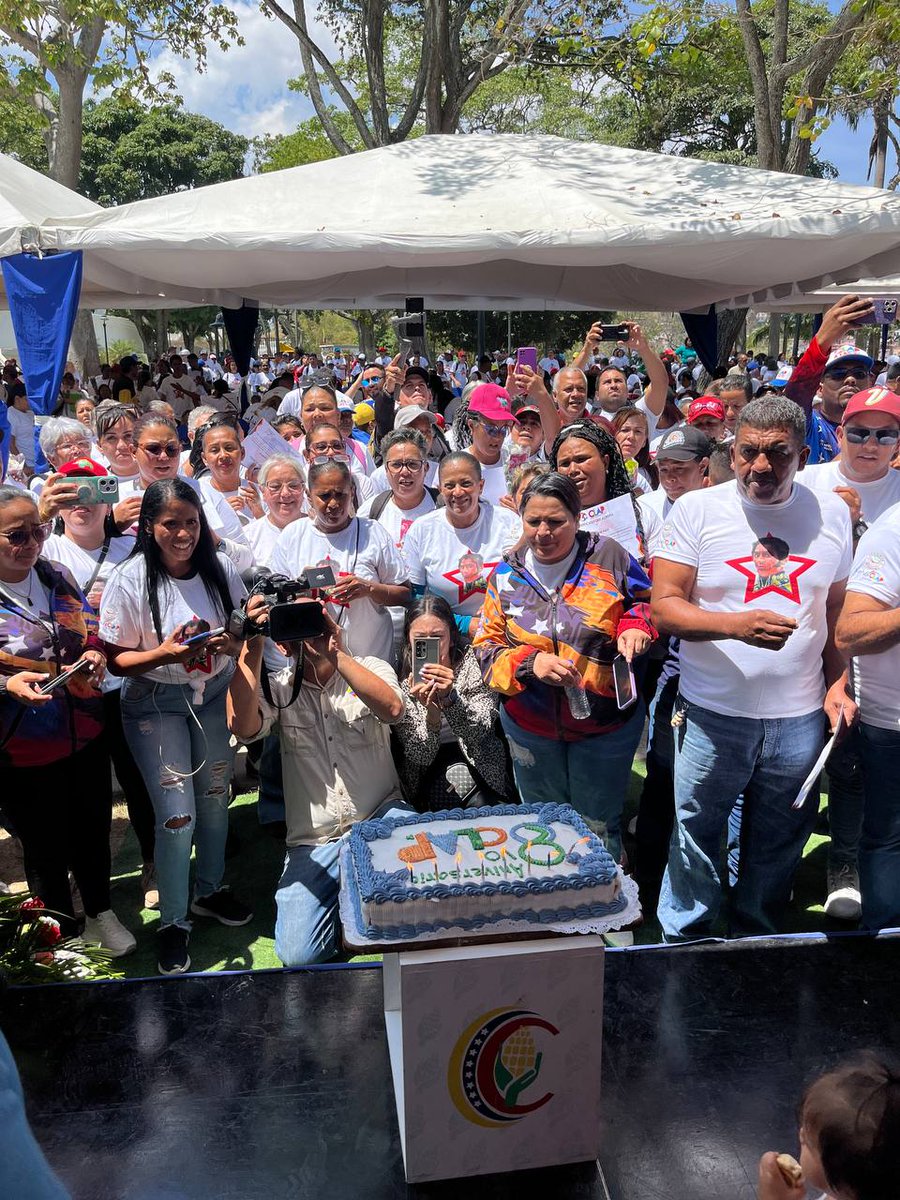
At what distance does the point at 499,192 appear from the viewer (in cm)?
617

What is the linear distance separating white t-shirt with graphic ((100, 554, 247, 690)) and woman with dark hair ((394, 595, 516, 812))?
0.73 metres

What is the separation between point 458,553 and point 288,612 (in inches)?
44.7

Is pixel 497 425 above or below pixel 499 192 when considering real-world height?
below

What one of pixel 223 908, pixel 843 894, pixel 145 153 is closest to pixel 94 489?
pixel 223 908

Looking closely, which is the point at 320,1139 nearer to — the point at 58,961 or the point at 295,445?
the point at 58,961

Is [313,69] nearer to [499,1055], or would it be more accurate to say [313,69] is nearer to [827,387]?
[827,387]

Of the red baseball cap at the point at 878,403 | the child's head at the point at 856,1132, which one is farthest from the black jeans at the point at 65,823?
the red baseball cap at the point at 878,403

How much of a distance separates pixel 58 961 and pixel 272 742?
1210 mm

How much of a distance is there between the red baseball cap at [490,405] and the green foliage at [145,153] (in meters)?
30.2

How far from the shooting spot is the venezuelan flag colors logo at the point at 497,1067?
1.91 m

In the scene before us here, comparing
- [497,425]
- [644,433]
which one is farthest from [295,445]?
[644,433]

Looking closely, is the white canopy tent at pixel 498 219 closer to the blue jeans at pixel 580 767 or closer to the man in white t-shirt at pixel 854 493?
the man in white t-shirt at pixel 854 493

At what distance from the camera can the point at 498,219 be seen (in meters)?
5.84

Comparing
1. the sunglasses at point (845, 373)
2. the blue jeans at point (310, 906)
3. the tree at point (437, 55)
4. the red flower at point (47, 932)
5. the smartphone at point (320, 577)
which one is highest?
the tree at point (437, 55)
